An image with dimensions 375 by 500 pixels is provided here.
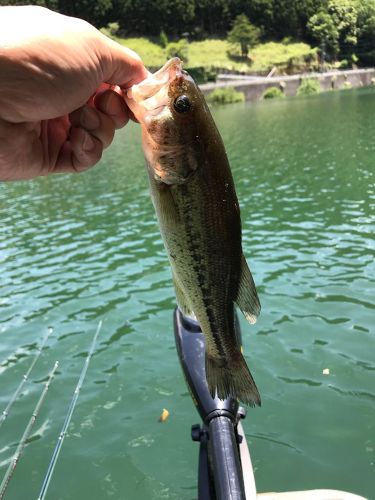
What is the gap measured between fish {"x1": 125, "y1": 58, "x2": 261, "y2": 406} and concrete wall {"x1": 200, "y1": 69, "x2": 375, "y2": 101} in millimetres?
74590

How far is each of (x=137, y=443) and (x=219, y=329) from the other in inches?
168

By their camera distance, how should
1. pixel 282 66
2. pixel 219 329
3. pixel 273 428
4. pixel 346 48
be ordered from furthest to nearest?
pixel 346 48, pixel 282 66, pixel 273 428, pixel 219 329

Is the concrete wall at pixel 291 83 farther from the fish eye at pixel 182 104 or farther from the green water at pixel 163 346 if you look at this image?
the fish eye at pixel 182 104

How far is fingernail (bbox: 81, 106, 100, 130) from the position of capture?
3109 millimetres

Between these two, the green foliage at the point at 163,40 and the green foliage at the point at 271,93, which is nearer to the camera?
the green foliage at the point at 271,93

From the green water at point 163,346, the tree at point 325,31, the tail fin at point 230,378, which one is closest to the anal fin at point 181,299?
the tail fin at point 230,378

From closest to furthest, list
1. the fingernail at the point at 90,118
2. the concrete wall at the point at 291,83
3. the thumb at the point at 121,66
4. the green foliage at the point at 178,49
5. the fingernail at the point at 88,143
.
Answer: the thumb at the point at 121,66
the fingernail at the point at 90,118
the fingernail at the point at 88,143
the concrete wall at the point at 291,83
the green foliage at the point at 178,49

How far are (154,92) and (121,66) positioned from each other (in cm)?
35

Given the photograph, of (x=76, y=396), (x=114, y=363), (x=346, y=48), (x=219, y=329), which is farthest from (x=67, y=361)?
(x=346, y=48)

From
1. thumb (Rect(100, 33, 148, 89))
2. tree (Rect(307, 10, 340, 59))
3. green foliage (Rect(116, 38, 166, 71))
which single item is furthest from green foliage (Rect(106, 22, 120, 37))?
thumb (Rect(100, 33, 148, 89))

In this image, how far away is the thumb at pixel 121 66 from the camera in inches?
100

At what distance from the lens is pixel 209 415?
467cm

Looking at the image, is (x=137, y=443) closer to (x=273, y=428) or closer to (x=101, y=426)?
(x=101, y=426)

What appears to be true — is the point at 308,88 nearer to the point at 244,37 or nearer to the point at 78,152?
the point at 244,37
